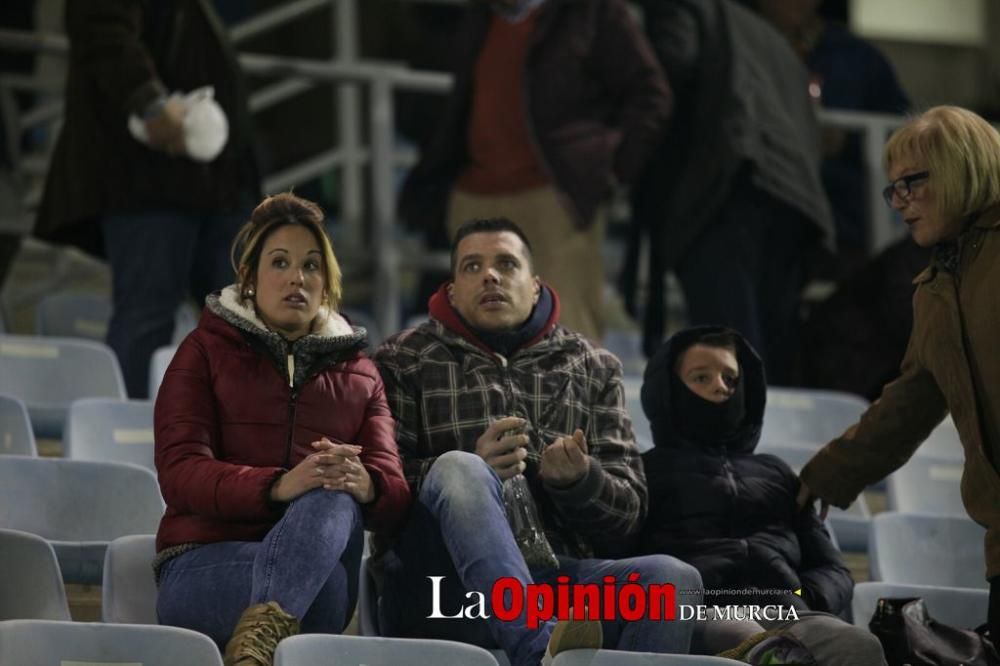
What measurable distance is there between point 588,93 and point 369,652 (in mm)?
2717

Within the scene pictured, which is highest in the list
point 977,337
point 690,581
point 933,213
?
point 933,213

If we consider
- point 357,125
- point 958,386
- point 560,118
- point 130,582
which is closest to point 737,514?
point 958,386

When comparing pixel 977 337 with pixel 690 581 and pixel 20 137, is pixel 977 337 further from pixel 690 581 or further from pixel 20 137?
pixel 20 137

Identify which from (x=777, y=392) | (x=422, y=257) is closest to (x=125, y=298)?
(x=422, y=257)

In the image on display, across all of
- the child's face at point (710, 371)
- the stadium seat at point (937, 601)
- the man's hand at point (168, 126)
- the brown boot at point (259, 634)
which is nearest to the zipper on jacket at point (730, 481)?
the child's face at point (710, 371)

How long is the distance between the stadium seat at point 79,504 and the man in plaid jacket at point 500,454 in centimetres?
51

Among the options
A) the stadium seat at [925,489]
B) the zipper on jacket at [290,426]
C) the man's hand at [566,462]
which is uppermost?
the zipper on jacket at [290,426]

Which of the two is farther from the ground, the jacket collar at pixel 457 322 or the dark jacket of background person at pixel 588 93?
the dark jacket of background person at pixel 588 93

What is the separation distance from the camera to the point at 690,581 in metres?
3.51

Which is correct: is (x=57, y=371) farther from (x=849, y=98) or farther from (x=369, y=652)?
(x=849, y=98)

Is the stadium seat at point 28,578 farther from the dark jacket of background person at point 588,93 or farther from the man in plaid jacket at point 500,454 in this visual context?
the dark jacket of background person at point 588,93

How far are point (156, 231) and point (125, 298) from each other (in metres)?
0.18

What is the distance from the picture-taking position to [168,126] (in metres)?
4.84

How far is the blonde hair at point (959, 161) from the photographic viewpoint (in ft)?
11.8
